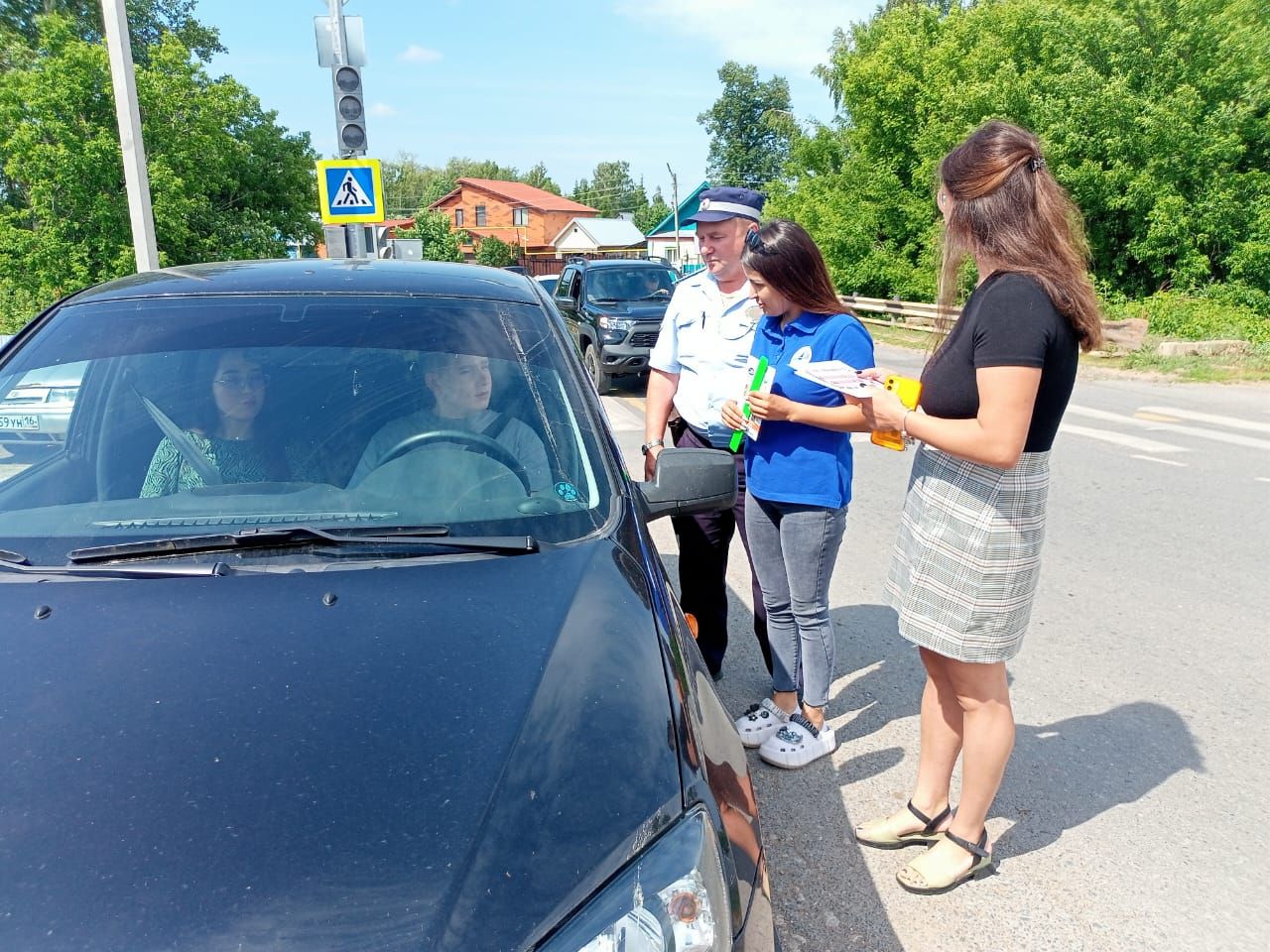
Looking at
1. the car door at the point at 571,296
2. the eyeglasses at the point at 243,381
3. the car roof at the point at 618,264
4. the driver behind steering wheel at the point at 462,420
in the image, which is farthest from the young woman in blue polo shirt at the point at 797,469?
the car roof at the point at 618,264

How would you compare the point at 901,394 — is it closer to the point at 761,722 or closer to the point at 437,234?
the point at 761,722

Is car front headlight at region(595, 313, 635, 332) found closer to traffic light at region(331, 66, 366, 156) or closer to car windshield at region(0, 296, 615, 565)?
traffic light at region(331, 66, 366, 156)

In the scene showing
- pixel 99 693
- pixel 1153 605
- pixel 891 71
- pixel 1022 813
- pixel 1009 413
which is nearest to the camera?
pixel 99 693

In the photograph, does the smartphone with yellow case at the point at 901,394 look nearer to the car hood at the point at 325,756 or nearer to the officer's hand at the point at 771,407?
the officer's hand at the point at 771,407

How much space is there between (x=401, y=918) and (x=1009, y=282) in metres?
2.01

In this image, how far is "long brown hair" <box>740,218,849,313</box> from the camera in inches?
120

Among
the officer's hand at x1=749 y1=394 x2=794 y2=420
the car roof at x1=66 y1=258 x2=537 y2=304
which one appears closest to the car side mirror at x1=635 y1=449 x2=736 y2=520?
the officer's hand at x1=749 y1=394 x2=794 y2=420

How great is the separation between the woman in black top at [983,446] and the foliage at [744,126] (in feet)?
269

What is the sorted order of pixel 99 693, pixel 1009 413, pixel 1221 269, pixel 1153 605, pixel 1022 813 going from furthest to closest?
pixel 1221 269
pixel 1153 605
pixel 1022 813
pixel 1009 413
pixel 99 693

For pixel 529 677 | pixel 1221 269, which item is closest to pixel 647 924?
pixel 529 677

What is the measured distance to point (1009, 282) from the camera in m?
2.33

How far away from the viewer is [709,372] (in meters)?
3.71

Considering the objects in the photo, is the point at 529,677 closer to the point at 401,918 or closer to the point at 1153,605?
the point at 401,918

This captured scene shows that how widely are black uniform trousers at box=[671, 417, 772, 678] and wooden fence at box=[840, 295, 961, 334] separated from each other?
19.2 metres
